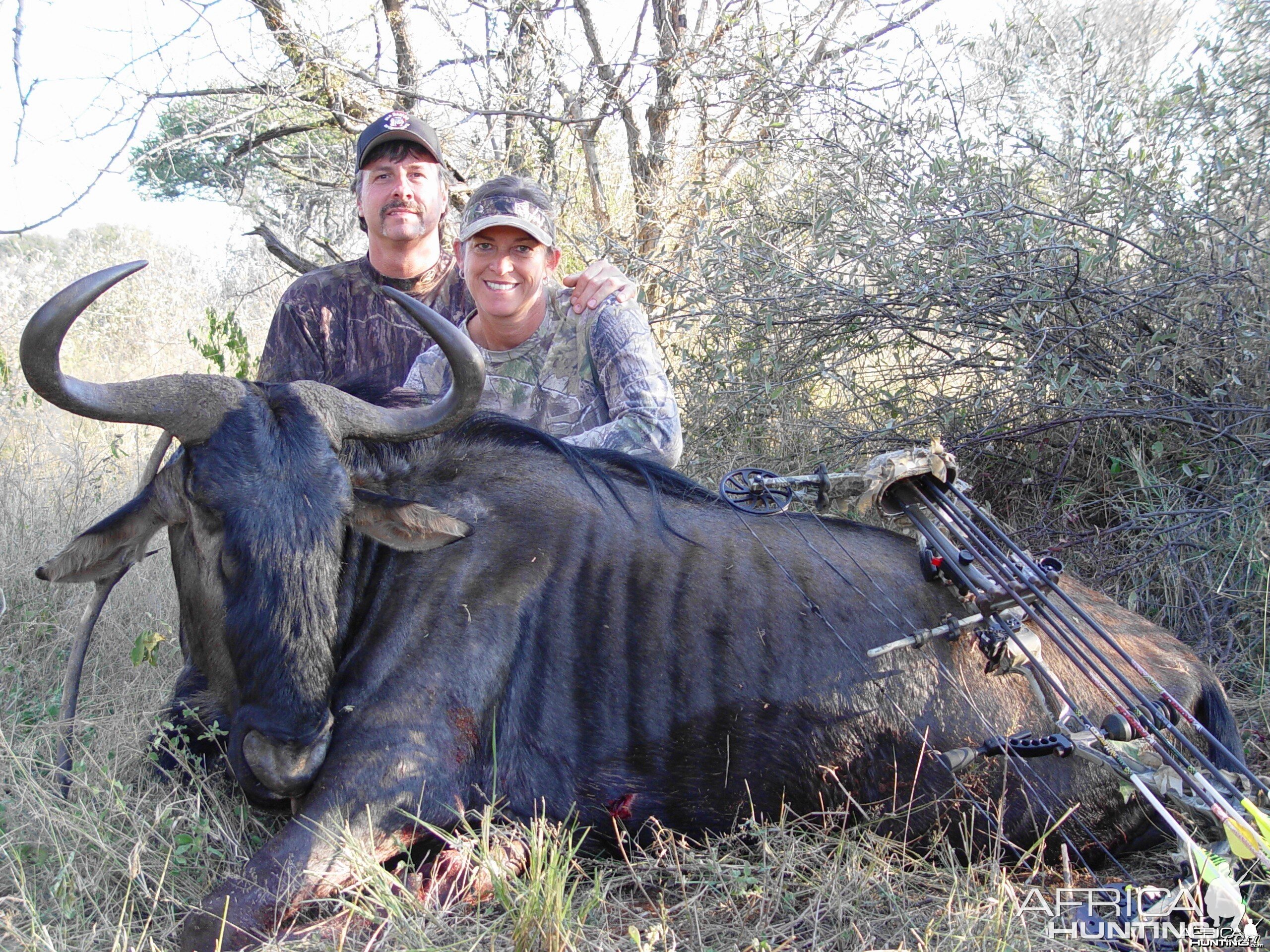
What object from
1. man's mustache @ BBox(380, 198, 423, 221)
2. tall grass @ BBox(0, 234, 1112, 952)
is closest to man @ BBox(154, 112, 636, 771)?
man's mustache @ BBox(380, 198, 423, 221)

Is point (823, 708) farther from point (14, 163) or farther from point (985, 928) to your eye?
point (14, 163)

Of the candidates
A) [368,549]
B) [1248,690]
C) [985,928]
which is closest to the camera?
[985,928]

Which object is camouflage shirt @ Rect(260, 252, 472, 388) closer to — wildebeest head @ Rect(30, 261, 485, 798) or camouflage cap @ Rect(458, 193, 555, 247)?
camouflage cap @ Rect(458, 193, 555, 247)

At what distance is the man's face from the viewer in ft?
16.8

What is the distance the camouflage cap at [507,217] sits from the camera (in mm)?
4090

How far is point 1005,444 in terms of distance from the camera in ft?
16.2

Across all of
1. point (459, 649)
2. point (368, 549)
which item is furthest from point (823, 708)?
point (368, 549)

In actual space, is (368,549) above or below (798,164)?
below

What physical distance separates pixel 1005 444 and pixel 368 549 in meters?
3.43

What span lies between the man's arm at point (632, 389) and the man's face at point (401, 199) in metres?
1.46

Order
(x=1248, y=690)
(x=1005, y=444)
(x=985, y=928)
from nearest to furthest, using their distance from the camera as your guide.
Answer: (x=985, y=928)
(x=1248, y=690)
(x=1005, y=444)

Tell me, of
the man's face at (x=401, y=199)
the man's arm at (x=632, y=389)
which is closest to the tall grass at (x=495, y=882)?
the man's arm at (x=632, y=389)

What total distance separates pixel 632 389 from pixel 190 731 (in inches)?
86.9

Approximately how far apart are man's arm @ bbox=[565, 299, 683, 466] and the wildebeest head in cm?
121
